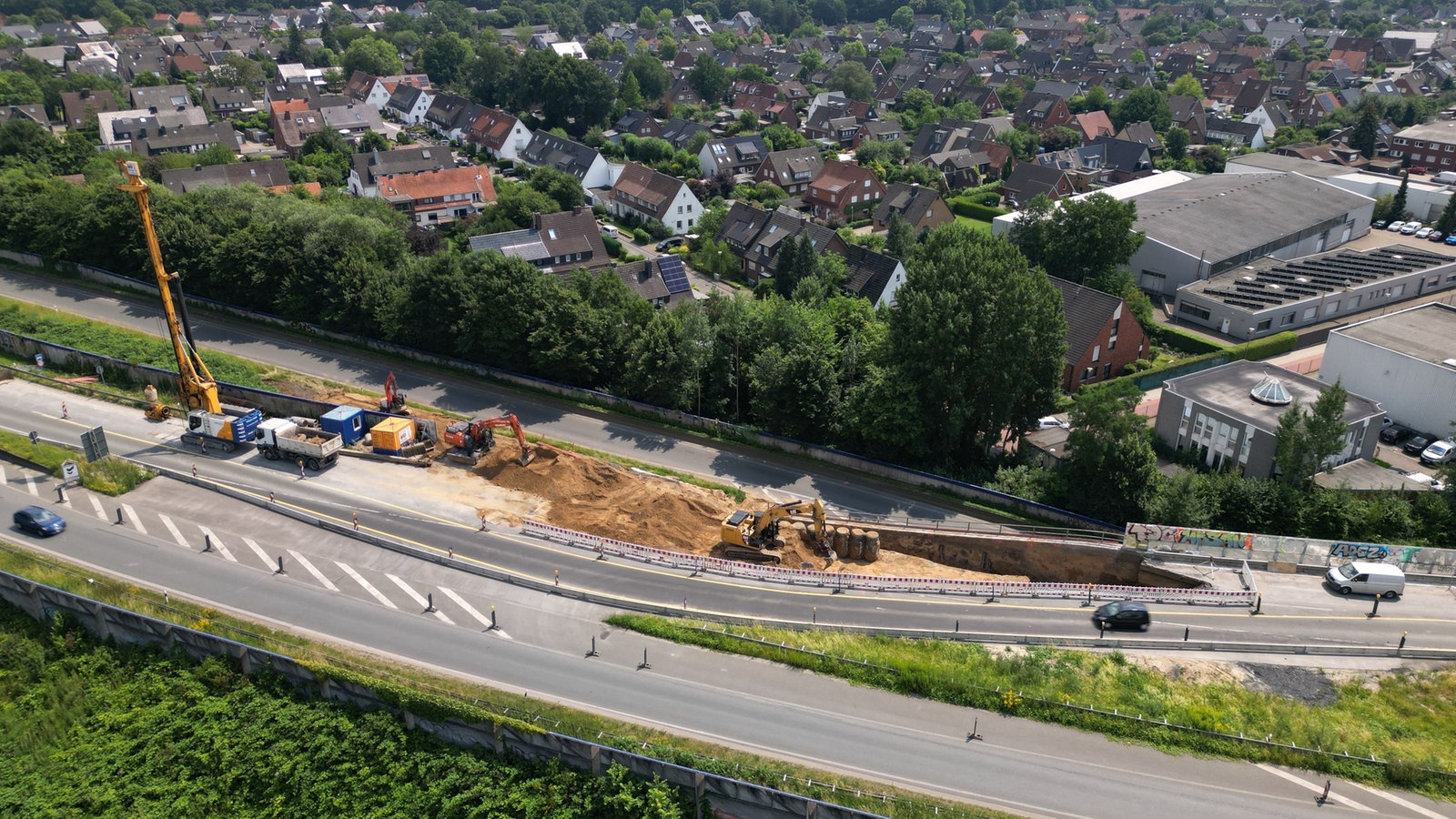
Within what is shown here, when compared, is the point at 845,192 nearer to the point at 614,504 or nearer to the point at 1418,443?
the point at 1418,443

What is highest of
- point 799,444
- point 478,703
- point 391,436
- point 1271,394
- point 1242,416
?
point 1271,394

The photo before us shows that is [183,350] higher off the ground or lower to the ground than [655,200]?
lower

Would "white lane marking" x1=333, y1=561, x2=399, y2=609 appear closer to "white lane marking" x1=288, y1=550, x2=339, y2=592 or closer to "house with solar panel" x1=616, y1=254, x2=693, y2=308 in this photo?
"white lane marking" x1=288, y1=550, x2=339, y2=592

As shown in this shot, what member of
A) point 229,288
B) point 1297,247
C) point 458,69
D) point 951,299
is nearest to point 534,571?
point 951,299

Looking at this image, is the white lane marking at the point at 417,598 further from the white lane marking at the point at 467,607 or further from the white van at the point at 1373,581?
the white van at the point at 1373,581

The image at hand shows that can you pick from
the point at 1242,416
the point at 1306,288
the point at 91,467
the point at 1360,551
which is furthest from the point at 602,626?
the point at 1306,288

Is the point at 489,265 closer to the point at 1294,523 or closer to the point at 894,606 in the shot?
the point at 894,606

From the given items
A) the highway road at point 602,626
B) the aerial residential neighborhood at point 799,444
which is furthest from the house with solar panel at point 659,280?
the highway road at point 602,626
